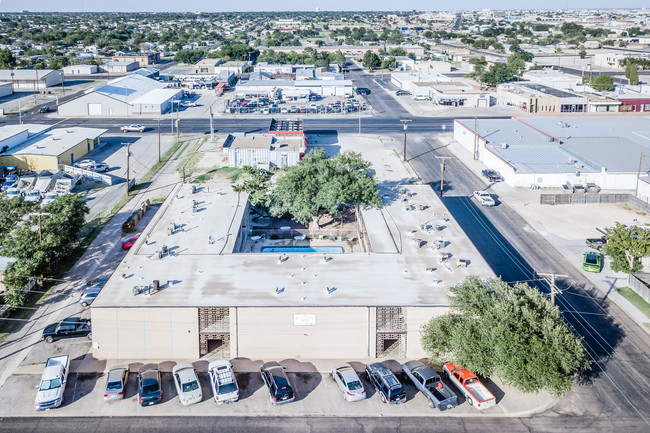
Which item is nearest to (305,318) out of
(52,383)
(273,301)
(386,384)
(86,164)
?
(273,301)

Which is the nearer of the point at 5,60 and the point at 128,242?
the point at 128,242

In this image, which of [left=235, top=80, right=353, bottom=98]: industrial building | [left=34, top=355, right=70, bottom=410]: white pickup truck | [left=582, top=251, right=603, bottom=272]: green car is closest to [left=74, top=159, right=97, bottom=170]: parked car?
[left=34, top=355, right=70, bottom=410]: white pickup truck

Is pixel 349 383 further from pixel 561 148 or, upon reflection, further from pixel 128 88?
pixel 128 88

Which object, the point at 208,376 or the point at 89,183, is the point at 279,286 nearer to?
the point at 208,376

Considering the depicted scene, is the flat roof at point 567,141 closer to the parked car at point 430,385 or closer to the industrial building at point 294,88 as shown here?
the parked car at point 430,385

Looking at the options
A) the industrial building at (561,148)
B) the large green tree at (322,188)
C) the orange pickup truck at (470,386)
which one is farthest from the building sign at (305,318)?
the industrial building at (561,148)

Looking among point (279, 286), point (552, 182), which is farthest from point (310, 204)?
point (552, 182)

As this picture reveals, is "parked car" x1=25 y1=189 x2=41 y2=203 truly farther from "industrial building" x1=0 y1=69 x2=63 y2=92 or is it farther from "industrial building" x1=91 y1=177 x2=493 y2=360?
"industrial building" x1=0 y1=69 x2=63 y2=92
